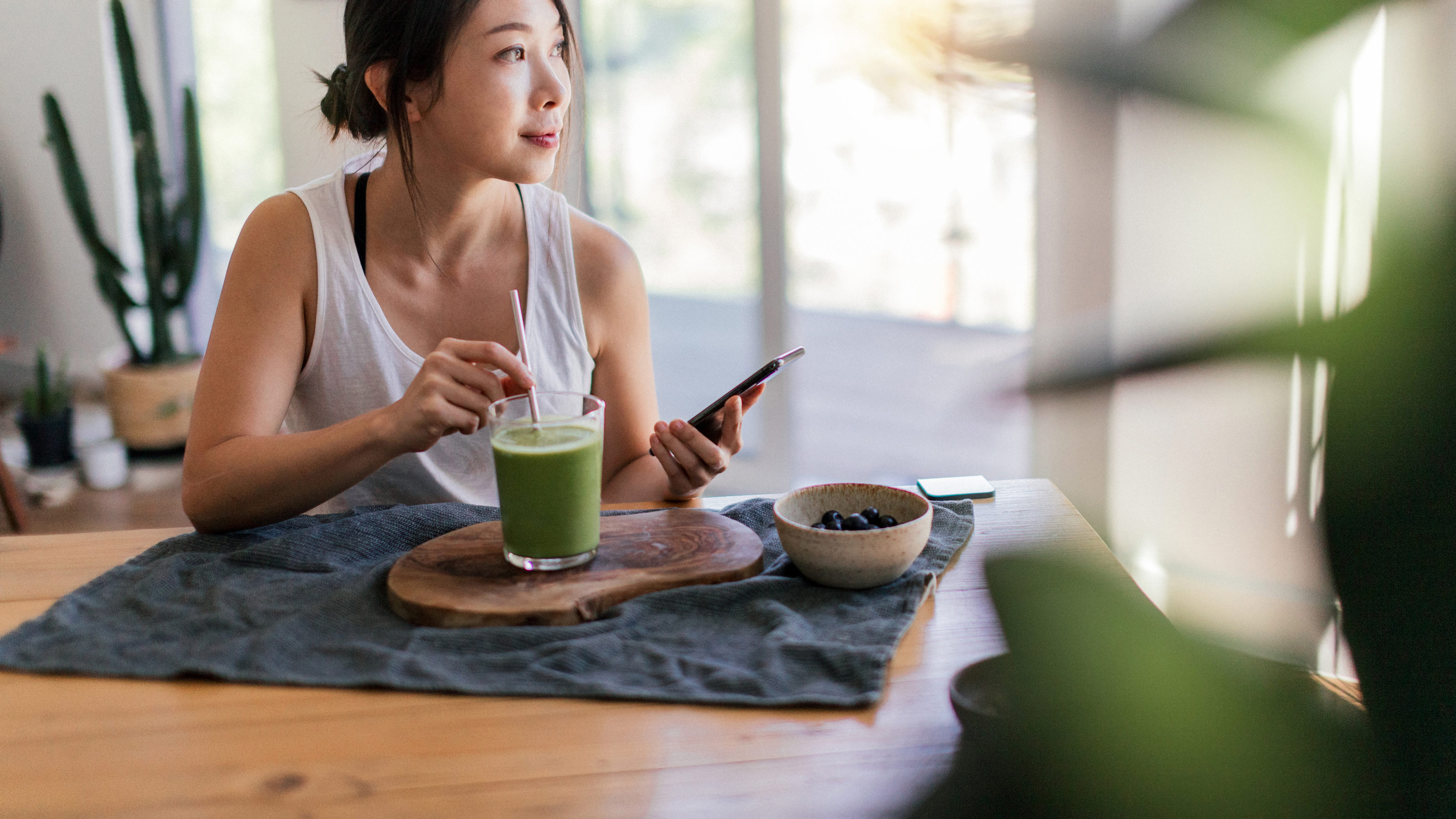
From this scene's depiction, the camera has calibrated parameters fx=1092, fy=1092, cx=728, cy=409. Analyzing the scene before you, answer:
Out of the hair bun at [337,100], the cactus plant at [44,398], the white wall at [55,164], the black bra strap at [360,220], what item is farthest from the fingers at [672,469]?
the white wall at [55,164]

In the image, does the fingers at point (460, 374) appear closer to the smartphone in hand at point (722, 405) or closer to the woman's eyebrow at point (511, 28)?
the smartphone in hand at point (722, 405)

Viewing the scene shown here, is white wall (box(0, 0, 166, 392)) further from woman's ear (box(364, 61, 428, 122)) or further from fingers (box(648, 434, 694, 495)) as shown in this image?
fingers (box(648, 434, 694, 495))

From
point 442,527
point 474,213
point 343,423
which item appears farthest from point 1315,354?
point 474,213

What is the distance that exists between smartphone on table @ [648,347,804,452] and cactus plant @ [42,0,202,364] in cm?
287

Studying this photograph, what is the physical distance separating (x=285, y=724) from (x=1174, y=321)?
2.26 ft

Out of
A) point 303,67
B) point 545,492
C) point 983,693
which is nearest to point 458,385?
point 545,492

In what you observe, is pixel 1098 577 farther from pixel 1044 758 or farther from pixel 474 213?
pixel 474 213

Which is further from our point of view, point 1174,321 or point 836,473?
point 836,473

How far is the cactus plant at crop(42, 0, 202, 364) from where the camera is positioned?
3.38m

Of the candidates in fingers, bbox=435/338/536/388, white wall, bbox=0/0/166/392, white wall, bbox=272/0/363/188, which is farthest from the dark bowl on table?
white wall, bbox=0/0/166/392

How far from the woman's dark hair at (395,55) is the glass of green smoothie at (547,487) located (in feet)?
1.71

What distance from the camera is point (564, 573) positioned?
3.05ft

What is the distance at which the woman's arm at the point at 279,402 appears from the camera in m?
1.05

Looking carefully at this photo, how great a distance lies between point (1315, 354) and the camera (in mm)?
172
